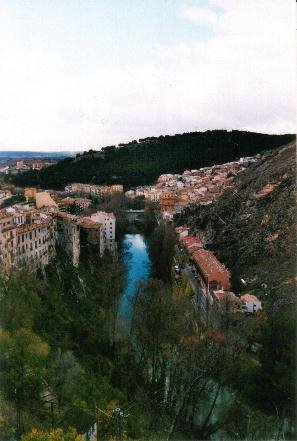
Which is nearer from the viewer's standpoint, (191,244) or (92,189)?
(191,244)

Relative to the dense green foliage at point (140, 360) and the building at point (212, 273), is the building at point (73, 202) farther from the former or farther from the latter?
the building at point (212, 273)

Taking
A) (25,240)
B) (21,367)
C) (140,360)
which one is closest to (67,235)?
(25,240)

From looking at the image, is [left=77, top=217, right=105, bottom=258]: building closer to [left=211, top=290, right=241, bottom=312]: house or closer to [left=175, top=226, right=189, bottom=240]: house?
[left=211, top=290, right=241, bottom=312]: house

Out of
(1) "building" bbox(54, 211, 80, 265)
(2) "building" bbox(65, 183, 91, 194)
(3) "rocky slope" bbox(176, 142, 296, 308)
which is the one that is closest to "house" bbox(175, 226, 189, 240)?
(3) "rocky slope" bbox(176, 142, 296, 308)

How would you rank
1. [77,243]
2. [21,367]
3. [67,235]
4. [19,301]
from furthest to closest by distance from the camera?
[77,243] < [67,235] < [19,301] < [21,367]

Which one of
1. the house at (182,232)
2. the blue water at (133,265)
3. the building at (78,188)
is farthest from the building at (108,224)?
the building at (78,188)

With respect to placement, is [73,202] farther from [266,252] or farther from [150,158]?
[150,158]
